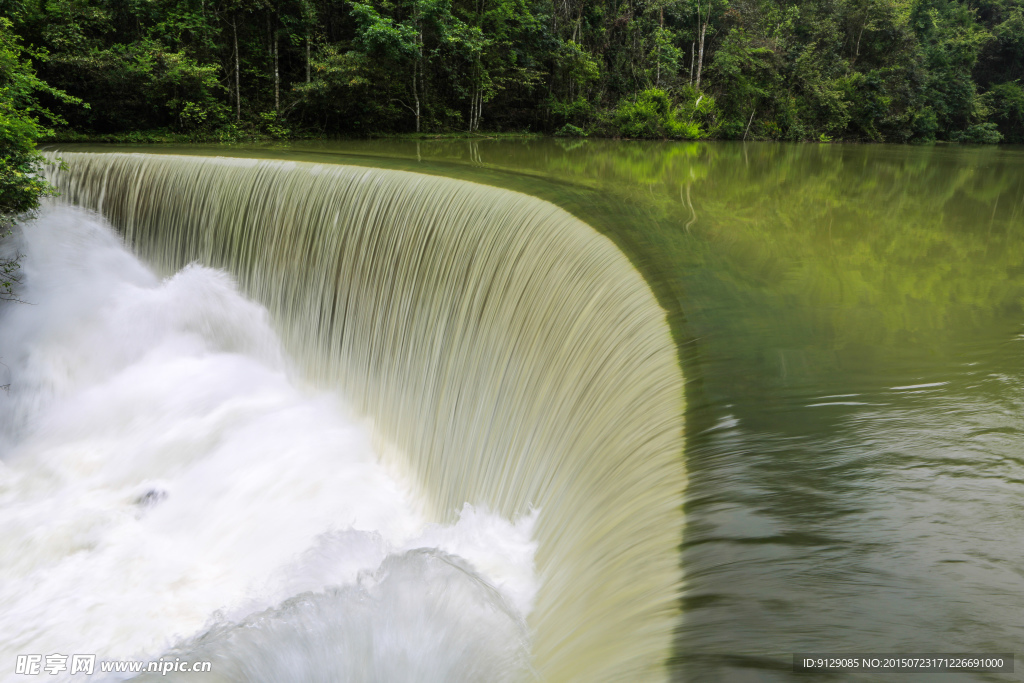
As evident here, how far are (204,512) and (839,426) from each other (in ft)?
15.3

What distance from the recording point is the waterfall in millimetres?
2611

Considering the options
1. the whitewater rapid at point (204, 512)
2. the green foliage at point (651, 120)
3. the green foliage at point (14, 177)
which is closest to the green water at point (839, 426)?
the whitewater rapid at point (204, 512)

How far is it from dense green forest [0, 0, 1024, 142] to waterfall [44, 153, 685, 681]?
15.8 feet

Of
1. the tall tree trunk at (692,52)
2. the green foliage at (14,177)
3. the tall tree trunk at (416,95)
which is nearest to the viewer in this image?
the green foliage at (14,177)

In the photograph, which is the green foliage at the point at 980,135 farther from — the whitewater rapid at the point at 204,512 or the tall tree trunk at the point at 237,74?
the whitewater rapid at the point at 204,512

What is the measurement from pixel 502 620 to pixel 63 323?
6949 millimetres

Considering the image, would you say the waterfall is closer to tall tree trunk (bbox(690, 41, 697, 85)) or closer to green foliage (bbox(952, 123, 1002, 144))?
tall tree trunk (bbox(690, 41, 697, 85))

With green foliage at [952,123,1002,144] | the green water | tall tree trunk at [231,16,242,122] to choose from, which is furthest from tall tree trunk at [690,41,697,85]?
the green water

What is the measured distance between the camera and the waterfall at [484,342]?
2.61m

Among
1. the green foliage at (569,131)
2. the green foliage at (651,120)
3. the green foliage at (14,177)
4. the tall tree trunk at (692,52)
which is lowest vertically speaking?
the green foliage at (14,177)

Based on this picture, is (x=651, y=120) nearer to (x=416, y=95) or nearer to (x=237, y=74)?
(x=416, y=95)

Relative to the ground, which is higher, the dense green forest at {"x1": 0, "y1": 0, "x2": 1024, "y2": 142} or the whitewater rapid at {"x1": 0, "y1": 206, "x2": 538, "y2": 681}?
the dense green forest at {"x1": 0, "y1": 0, "x2": 1024, "y2": 142}

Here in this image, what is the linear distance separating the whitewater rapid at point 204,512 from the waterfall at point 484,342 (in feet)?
0.87

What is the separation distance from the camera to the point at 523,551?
3828 mm
